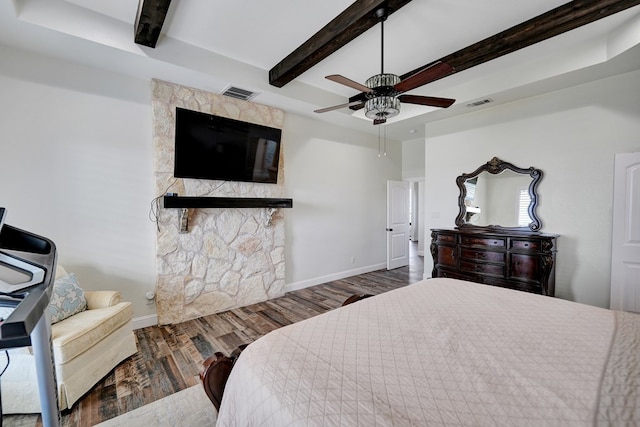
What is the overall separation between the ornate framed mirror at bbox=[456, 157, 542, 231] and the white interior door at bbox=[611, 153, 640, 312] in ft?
2.49

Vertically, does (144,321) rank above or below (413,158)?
below

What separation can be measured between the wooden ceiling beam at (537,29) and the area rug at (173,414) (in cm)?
281

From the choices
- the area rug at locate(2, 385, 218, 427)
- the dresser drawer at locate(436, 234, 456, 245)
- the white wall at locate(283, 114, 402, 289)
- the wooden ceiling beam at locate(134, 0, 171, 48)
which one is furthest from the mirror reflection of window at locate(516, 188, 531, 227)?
the wooden ceiling beam at locate(134, 0, 171, 48)

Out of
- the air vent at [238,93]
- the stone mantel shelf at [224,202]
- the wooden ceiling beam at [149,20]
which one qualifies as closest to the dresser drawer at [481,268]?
the stone mantel shelf at [224,202]

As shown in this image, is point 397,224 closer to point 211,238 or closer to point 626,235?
point 626,235

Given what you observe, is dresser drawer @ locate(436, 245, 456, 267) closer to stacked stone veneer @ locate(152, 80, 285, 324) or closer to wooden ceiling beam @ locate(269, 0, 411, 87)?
stacked stone veneer @ locate(152, 80, 285, 324)

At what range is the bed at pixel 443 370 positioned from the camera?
88 cm

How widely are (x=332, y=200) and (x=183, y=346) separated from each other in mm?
3199

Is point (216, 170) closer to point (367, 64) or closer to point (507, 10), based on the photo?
point (367, 64)

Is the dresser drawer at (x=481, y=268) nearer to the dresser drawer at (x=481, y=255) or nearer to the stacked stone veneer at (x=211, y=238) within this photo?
the dresser drawer at (x=481, y=255)

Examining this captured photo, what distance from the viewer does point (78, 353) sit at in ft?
6.51

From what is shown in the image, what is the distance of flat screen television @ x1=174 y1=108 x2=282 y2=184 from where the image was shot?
3270 millimetres

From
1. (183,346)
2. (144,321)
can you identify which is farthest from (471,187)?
(144,321)

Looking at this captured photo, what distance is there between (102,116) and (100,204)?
0.96 meters
